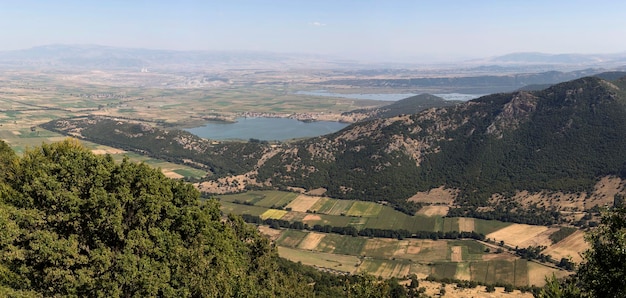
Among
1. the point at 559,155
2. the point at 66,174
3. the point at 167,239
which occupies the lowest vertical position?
the point at 559,155

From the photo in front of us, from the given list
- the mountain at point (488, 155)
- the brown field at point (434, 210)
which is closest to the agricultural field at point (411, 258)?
the brown field at point (434, 210)

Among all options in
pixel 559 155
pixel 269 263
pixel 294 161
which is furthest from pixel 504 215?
pixel 269 263

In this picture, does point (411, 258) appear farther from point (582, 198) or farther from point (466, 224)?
point (582, 198)

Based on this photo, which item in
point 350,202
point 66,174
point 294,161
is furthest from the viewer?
point 294,161

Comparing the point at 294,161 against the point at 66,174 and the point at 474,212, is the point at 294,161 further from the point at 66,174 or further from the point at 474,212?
the point at 66,174

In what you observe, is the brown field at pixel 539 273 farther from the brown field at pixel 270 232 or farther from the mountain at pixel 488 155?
the brown field at pixel 270 232

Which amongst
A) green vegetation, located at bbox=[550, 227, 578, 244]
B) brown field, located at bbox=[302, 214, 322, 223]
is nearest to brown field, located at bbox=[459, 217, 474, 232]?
green vegetation, located at bbox=[550, 227, 578, 244]
